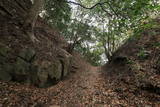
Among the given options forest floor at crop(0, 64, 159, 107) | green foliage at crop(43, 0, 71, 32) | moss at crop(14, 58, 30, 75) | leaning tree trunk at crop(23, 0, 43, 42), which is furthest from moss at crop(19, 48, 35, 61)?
green foliage at crop(43, 0, 71, 32)

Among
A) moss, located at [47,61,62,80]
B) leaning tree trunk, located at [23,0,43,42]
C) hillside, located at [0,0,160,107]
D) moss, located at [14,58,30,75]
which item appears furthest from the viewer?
leaning tree trunk, located at [23,0,43,42]

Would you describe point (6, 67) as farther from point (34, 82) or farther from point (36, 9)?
point (36, 9)

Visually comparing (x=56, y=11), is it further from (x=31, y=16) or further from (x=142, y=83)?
(x=142, y=83)

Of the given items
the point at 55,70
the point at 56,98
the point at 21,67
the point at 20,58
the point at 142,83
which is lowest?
the point at 56,98

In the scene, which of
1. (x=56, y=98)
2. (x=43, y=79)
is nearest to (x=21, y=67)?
(x=43, y=79)

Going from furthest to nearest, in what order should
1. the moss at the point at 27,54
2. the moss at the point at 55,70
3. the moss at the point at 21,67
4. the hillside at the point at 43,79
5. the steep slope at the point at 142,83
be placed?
1. the moss at the point at 55,70
2. the moss at the point at 27,54
3. the moss at the point at 21,67
4. the steep slope at the point at 142,83
5. the hillside at the point at 43,79

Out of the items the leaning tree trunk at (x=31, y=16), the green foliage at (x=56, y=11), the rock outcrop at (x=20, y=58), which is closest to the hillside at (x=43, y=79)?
the rock outcrop at (x=20, y=58)

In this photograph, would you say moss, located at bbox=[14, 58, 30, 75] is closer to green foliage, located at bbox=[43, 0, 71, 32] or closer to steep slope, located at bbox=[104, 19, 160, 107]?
steep slope, located at bbox=[104, 19, 160, 107]

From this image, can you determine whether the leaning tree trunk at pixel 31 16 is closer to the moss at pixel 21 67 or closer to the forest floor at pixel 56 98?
the moss at pixel 21 67

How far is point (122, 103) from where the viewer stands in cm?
451

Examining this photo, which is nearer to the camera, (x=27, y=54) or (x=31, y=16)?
(x=27, y=54)

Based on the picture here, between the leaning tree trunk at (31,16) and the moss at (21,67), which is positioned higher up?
the leaning tree trunk at (31,16)

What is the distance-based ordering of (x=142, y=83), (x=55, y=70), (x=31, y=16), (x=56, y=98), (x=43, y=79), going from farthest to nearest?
(x=55, y=70) < (x=31, y=16) < (x=43, y=79) < (x=142, y=83) < (x=56, y=98)

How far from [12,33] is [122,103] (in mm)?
6150
